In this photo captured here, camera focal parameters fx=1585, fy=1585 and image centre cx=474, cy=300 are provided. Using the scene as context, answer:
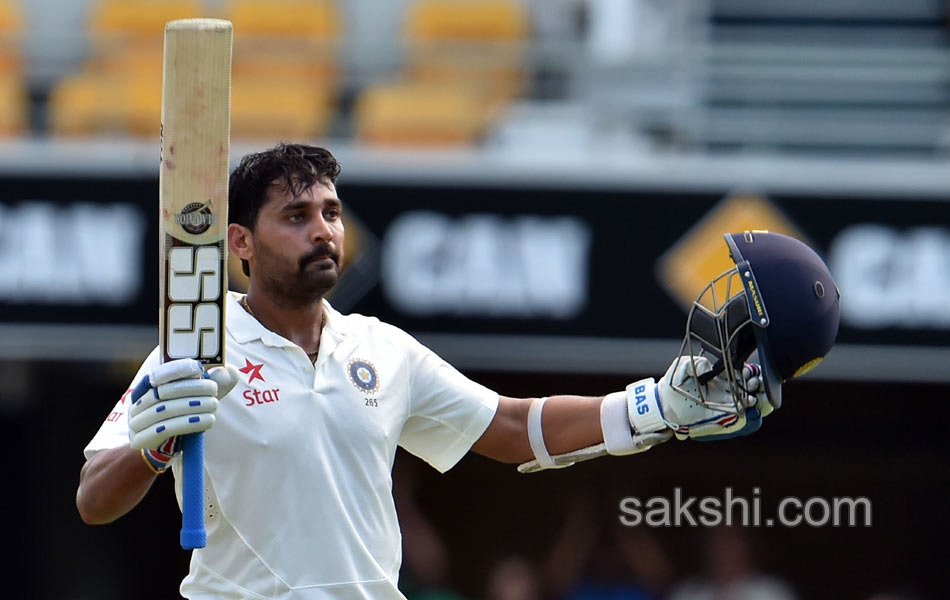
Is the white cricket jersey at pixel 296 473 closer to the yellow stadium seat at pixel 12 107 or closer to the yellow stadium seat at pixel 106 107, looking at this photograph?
the yellow stadium seat at pixel 106 107

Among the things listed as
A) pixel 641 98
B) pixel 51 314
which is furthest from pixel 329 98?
pixel 51 314

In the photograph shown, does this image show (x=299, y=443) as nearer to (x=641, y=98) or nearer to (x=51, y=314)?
(x=51, y=314)

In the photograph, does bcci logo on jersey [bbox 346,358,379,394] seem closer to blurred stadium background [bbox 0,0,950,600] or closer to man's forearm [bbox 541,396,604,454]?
man's forearm [bbox 541,396,604,454]

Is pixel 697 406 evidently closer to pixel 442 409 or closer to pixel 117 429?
pixel 442 409

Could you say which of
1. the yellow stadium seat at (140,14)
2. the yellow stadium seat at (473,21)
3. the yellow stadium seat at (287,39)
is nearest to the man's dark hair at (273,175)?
the yellow stadium seat at (287,39)

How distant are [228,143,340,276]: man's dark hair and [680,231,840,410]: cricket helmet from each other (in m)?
0.74

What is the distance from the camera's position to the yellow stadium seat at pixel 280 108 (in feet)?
20.8

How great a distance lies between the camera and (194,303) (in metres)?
2.77

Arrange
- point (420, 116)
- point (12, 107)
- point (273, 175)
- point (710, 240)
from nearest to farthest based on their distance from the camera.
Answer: point (273, 175) → point (710, 240) → point (420, 116) → point (12, 107)

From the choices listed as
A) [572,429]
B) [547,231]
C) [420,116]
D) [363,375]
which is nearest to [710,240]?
[547,231]

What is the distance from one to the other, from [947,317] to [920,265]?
21cm

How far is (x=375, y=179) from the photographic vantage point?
562cm

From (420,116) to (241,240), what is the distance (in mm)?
3766

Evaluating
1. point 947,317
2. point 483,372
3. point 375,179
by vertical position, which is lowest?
point 483,372
